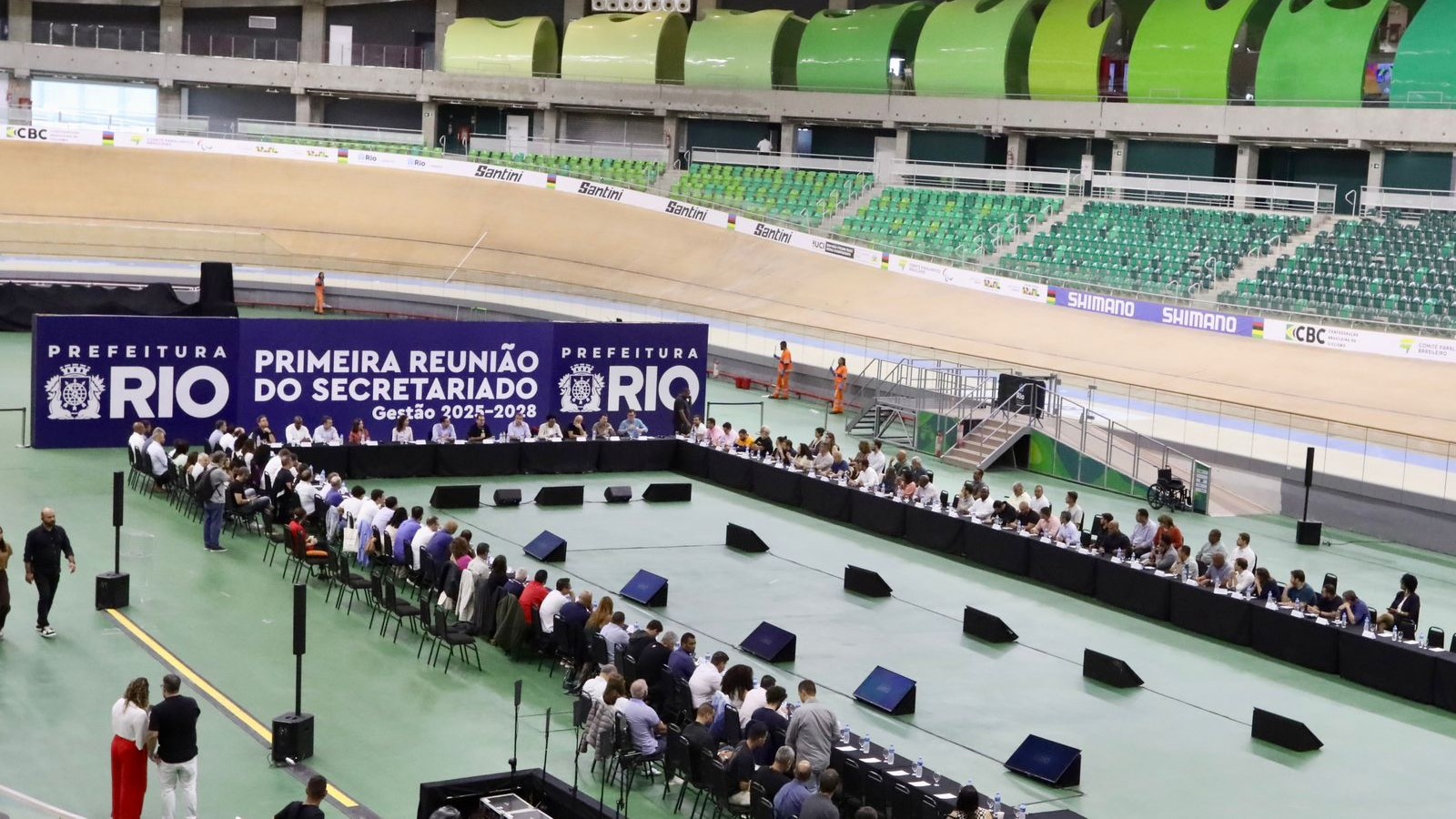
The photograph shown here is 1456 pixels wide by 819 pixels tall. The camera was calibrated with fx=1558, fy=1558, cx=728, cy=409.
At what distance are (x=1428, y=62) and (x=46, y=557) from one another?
3869 centimetres

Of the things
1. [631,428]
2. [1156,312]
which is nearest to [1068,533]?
[631,428]

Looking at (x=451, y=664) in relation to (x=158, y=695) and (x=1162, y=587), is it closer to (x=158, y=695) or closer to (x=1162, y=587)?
(x=158, y=695)

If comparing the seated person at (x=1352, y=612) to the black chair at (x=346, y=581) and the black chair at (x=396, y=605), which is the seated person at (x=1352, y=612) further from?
the black chair at (x=346, y=581)

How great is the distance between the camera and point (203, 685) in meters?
16.7

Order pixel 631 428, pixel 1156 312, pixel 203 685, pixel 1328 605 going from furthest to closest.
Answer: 1. pixel 1156 312
2. pixel 631 428
3. pixel 1328 605
4. pixel 203 685

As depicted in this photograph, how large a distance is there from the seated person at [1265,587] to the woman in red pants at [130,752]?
46.5 feet

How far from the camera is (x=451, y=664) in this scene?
18.2 meters

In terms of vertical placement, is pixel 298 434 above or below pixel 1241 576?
above

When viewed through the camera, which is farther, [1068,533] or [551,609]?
[1068,533]

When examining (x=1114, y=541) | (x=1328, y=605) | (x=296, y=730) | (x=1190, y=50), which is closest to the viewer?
(x=296, y=730)

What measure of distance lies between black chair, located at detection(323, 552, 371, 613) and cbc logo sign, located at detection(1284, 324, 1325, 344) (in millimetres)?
25776

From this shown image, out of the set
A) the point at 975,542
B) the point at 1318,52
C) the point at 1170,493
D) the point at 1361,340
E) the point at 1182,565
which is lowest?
the point at 975,542

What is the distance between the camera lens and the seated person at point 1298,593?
66.5 ft

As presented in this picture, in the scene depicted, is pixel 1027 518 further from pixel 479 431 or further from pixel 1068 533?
pixel 479 431
